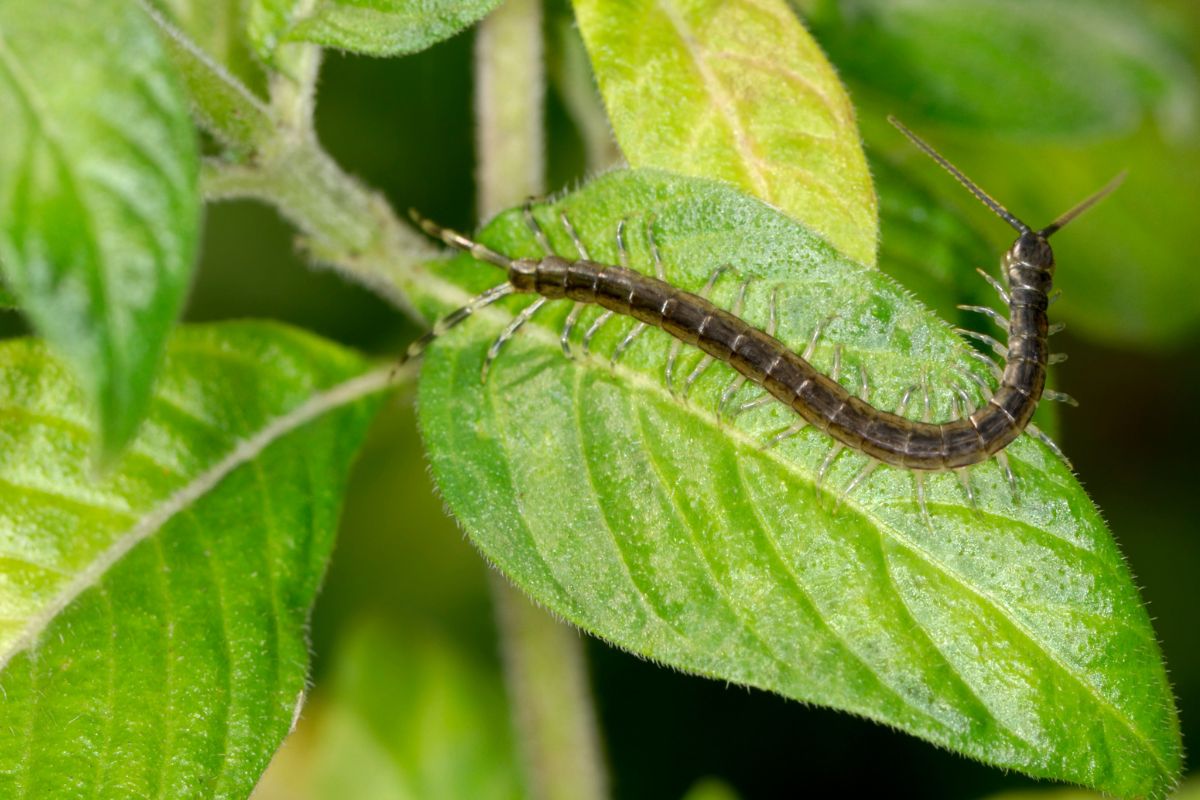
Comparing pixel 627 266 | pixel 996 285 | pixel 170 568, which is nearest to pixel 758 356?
pixel 627 266

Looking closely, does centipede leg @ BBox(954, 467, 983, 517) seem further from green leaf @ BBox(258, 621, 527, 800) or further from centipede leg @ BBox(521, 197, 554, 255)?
green leaf @ BBox(258, 621, 527, 800)

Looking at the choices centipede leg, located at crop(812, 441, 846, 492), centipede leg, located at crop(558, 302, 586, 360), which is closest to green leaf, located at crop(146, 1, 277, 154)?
centipede leg, located at crop(558, 302, 586, 360)

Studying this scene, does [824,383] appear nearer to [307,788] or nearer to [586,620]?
[586,620]

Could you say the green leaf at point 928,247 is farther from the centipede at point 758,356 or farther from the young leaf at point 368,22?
the young leaf at point 368,22

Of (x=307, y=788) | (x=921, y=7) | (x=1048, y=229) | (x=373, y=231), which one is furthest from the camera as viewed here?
(x=307, y=788)

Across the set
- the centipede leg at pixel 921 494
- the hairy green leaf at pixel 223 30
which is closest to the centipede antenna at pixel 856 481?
the centipede leg at pixel 921 494

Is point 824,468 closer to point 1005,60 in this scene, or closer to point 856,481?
point 856,481

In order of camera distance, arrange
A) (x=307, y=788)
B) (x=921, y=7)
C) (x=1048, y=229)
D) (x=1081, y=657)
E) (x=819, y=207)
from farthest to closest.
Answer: (x=307, y=788)
(x=921, y=7)
(x=1048, y=229)
(x=819, y=207)
(x=1081, y=657)

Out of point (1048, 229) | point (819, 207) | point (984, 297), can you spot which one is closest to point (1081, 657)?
point (819, 207)
